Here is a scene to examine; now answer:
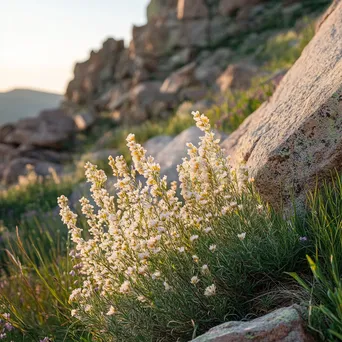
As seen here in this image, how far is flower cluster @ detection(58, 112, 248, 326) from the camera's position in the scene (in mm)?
3242

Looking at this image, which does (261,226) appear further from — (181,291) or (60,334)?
(60,334)

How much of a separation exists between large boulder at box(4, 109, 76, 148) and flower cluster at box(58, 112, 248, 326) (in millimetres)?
19167

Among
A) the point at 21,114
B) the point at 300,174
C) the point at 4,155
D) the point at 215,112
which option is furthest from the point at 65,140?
the point at 21,114

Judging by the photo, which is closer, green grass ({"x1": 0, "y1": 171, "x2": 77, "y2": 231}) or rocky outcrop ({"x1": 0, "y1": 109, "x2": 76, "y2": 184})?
green grass ({"x1": 0, "y1": 171, "x2": 77, "y2": 231})

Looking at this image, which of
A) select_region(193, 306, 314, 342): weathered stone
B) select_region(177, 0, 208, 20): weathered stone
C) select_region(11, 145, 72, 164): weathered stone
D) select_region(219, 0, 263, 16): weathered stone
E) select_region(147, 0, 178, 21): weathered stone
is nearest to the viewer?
select_region(193, 306, 314, 342): weathered stone

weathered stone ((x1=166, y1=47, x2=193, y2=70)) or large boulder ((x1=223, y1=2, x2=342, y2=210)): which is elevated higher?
weathered stone ((x1=166, y1=47, x2=193, y2=70))

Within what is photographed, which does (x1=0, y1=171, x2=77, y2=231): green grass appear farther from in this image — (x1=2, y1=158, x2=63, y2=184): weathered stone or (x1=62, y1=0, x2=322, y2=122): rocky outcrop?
(x1=62, y1=0, x2=322, y2=122): rocky outcrop

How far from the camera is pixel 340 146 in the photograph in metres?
3.61

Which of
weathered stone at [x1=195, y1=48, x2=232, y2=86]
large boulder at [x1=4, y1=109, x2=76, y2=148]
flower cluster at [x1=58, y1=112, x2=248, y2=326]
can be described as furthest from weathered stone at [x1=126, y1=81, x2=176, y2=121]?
flower cluster at [x1=58, y1=112, x2=248, y2=326]

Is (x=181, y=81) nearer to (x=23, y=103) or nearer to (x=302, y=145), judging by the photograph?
(x=302, y=145)

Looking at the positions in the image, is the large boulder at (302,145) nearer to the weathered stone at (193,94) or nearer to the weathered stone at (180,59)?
the weathered stone at (193,94)

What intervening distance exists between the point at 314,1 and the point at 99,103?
15.4 meters

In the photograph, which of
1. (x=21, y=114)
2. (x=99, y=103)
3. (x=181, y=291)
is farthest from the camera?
(x=21, y=114)

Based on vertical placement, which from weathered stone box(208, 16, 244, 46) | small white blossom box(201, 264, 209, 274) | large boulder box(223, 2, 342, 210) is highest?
weathered stone box(208, 16, 244, 46)
